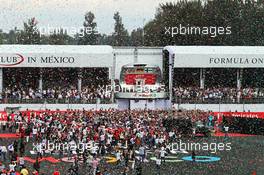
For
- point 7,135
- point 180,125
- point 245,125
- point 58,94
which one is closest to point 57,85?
point 58,94

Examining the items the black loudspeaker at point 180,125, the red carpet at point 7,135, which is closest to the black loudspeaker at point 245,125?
the black loudspeaker at point 180,125

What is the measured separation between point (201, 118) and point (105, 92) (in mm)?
13076

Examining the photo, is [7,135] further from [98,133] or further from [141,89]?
[141,89]

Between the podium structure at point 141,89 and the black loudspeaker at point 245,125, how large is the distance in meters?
9.22

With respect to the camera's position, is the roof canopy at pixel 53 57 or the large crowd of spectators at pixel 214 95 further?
the roof canopy at pixel 53 57

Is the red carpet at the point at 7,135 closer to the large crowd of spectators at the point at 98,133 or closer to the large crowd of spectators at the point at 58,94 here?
the large crowd of spectators at the point at 98,133

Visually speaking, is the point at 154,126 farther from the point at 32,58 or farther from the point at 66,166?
the point at 32,58

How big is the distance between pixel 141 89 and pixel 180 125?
1426cm

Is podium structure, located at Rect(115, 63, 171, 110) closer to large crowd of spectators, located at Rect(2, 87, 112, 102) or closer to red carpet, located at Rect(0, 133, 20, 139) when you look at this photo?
large crowd of spectators, located at Rect(2, 87, 112, 102)

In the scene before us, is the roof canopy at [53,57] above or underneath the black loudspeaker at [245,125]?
above

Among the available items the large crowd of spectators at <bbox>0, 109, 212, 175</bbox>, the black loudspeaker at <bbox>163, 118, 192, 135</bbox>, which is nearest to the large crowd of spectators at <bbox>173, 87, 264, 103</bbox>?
the large crowd of spectators at <bbox>0, 109, 212, 175</bbox>

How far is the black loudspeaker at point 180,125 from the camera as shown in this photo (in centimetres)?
3812

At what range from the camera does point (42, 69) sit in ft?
180

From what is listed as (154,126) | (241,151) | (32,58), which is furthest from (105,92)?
(241,151)
